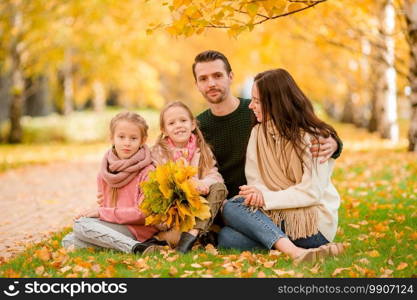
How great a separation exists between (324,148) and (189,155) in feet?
3.77

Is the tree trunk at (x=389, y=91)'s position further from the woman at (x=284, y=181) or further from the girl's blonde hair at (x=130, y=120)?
the girl's blonde hair at (x=130, y=120)

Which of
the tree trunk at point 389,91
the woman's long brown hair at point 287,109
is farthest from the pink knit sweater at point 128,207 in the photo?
the tree trunk at point 389,91

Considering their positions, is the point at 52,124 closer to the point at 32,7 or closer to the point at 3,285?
the point at 32,7

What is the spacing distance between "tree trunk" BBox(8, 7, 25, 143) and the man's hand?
15.1m

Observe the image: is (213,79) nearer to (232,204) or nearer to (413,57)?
(232,204)

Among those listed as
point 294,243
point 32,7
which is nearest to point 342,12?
point 32,7

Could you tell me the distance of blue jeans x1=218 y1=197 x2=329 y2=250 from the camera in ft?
15.2

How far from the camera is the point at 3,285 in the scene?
4.05 m

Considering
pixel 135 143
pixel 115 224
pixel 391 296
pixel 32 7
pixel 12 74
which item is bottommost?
pixel 391 296

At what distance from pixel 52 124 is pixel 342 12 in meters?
12.0

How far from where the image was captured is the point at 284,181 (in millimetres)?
4762

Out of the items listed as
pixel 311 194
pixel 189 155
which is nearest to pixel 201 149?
pixel 189 155

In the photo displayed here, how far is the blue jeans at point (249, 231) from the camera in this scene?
462cm

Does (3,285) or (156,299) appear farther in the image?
(3,285)
